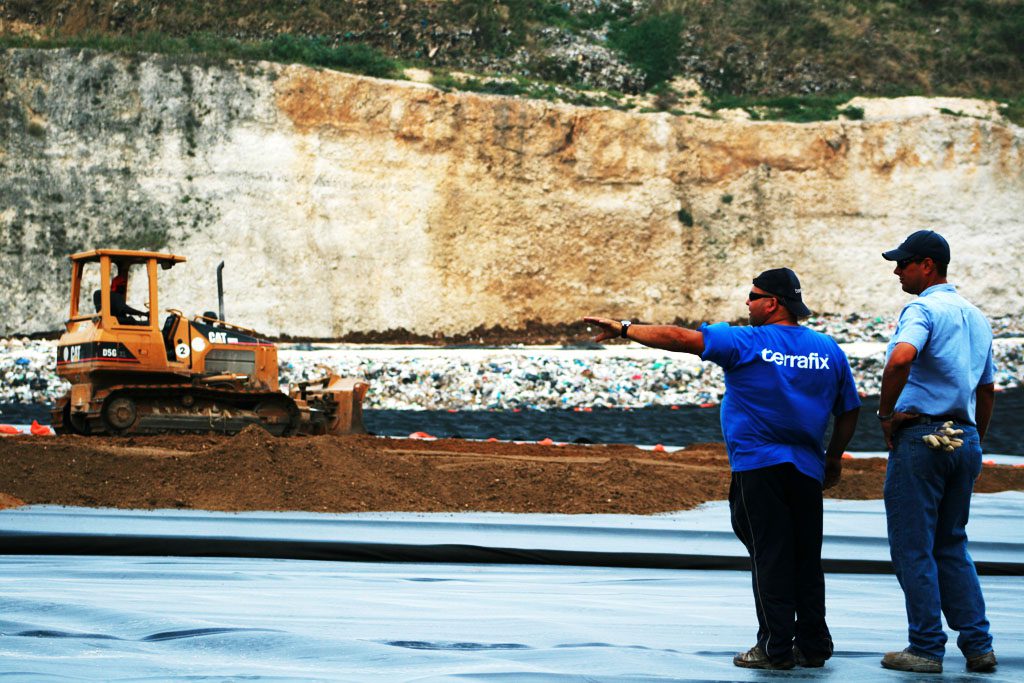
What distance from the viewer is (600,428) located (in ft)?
57.5

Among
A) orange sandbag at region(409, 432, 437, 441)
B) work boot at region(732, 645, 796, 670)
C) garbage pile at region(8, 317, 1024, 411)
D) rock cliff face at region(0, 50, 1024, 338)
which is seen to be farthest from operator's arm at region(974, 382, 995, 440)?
rock cliff face at region(0, 50, 1024, 338)

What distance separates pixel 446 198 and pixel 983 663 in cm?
2820

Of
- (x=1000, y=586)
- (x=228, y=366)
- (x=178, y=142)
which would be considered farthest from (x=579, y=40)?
(x=1000, y=586)

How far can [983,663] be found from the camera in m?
3.84

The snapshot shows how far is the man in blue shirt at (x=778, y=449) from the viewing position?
3.97 m

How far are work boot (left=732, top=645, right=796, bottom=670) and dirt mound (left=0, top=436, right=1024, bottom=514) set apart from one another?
4498 millimetres

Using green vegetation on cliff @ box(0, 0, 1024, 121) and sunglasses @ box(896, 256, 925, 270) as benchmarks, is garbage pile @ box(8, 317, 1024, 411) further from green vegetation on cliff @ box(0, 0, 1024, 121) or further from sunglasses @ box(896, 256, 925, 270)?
sunglasses @ box(896, 256, 925, 270)

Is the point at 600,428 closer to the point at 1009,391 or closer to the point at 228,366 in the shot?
the point at 228,366

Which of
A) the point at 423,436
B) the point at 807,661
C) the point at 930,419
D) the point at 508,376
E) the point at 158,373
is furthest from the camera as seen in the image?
the point at 508,376

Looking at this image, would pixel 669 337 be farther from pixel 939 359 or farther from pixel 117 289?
pixel 117 289

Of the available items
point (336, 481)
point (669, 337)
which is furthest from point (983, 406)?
point (336, 481)

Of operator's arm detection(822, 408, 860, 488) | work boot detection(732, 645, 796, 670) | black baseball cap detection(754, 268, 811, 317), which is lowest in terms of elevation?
work boot detection(732, 645, 796, 670)

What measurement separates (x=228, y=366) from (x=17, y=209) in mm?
18183

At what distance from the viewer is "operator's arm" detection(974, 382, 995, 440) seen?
14.4 feet
